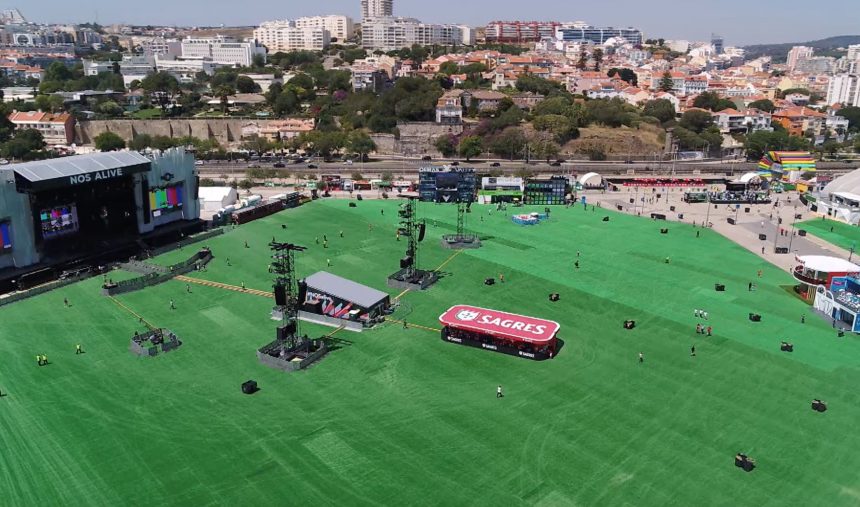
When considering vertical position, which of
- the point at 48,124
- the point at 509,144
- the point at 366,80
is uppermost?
the point at 366,80

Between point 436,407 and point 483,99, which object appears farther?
point 483,99

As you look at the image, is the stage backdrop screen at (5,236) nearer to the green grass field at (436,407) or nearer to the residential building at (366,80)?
the green grass field at (436,407)

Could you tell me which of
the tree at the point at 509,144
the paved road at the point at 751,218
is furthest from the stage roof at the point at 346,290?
the tree at the point at 509,144

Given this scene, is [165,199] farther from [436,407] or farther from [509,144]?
[509,144]

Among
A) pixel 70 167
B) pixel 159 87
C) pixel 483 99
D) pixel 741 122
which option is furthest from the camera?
pixel 159 87

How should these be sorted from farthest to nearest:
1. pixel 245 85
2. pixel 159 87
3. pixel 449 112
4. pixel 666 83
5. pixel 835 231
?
pixel 666 83 → pixel 245 85 → pixel 159 87 → pixel 449 112 → pixel 835 231

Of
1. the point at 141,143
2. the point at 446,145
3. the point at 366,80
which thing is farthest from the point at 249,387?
the point at 366,80
